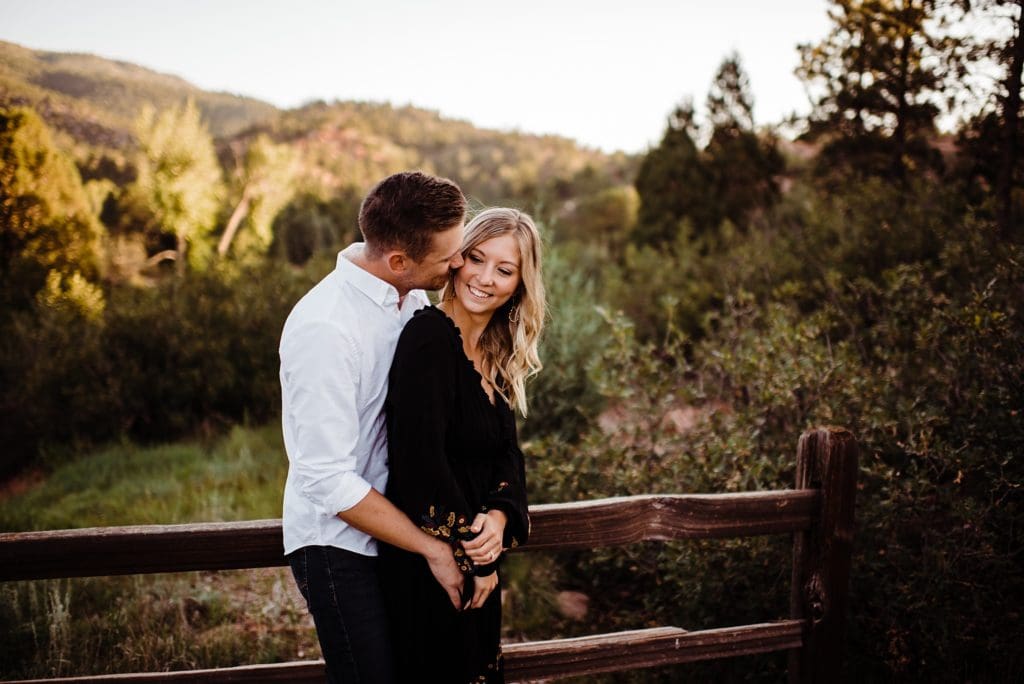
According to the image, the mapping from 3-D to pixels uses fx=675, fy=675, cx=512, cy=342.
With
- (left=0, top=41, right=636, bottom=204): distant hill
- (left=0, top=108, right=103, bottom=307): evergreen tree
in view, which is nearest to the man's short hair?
(left=0, top=41, right=636, bottom=204): distant hill

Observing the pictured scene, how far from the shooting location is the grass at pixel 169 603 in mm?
3613

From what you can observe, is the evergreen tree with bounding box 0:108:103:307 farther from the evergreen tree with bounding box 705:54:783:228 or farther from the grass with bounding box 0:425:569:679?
the evergreen tree with bounding box 705:54:783:228

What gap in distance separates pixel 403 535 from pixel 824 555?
2106 millimetres

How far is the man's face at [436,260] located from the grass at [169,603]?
2.87 m

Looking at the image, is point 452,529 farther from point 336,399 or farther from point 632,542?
point 632,542

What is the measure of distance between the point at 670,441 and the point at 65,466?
24.3 ft

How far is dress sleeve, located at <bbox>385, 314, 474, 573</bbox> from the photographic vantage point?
1.79m

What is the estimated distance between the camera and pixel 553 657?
264cm

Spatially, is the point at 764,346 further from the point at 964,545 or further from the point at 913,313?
the point at 964,545

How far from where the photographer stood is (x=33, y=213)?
42.3 feet

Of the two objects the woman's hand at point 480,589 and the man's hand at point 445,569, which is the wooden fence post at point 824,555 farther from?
the man's hand at point 445,569

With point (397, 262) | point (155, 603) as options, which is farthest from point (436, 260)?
point (155, 603)

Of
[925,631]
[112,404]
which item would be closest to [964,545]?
[925,631]

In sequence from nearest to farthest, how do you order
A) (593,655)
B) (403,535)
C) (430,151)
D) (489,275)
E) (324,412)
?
(324,412) < (403,535) < (489,275) < (593,655) < (430,151)
